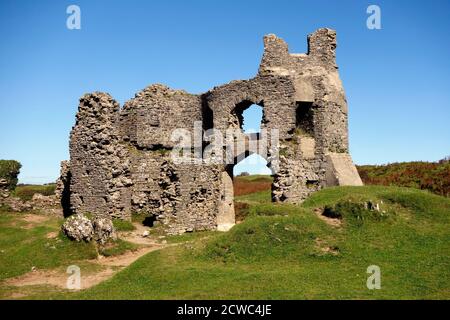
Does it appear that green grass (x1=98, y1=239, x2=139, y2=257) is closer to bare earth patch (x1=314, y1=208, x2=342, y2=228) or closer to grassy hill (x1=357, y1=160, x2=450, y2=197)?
bare earth patch (x1=314, y1=208, x2=342, y2=228)

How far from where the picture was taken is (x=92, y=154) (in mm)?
25141

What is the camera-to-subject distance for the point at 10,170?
31750 mm

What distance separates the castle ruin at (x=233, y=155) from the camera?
24859 mm

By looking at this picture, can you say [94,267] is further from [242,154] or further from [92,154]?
[242,154]

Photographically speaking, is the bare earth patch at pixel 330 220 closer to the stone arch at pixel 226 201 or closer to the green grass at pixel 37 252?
the green grass at pixel 37 252

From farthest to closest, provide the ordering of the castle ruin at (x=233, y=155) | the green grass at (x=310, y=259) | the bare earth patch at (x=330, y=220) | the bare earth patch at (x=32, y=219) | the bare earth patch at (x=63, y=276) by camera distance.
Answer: the castle ruin at (x=233, y=155), the bare earth patch at (x=32, y=219), the bare earth patch at (x=330, y=220), the bare earth patch at (x=63, y=276), the green grass at (x=310, y=259)

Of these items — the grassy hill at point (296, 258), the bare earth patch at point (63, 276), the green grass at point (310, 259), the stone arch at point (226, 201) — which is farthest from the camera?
the stone arch at point (226, 201)

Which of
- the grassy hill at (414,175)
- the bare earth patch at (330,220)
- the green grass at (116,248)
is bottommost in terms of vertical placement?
the green grass at (116,248)

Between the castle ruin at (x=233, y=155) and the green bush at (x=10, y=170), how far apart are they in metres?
5.74

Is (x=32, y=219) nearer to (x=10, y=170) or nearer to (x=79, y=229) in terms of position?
(x=10, y=170)

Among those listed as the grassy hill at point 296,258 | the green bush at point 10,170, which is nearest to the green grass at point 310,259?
the grassy hill at point 296,258
